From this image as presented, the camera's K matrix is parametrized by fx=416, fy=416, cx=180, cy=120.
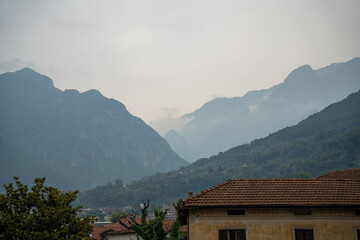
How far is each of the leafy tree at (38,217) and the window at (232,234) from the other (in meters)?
9.32

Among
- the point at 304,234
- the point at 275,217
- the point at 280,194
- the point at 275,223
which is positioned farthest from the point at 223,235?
the point at 304,234

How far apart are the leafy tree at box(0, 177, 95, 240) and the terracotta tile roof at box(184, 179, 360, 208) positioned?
27.5ft

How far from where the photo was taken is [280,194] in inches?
1048

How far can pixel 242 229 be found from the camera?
1011 inches

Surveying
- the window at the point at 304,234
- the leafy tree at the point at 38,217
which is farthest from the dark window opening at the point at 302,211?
the leafy tree at the point at 38,217

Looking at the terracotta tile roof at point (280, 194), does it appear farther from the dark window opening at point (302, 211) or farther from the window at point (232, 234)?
the window at point (232, 234)

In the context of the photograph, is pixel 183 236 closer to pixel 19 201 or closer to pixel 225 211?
pixel 225 211

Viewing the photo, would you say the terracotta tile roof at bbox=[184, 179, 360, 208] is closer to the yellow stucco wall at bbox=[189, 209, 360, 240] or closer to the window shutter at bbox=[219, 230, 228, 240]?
the yellow stucco wall at bbox=[189, 209, 360, 240]

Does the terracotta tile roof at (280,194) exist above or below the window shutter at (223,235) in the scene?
above

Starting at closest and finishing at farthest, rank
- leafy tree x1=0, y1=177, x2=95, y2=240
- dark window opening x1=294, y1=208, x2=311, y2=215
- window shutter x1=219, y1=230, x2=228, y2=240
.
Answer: window shutter x1=219, y1=230, x2=228, y2=240, dark window opening x1=294, y1=208, x2=311, y2=215, leafy tree x1=0, y1=177, x2=95, y2=240

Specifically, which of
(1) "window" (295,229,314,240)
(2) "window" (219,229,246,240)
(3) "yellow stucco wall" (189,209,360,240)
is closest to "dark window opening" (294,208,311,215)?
(3) "yellow stucco wall" (189,209,360,240)

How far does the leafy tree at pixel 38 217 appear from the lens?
2684cm

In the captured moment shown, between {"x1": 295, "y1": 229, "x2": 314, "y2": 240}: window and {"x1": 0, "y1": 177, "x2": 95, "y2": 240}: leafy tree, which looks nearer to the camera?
{"x1": 295, "y1": 229, "x2": 314, "y2": 240}: window

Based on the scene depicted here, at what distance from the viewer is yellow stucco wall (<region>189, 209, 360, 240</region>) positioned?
25.5 meters
